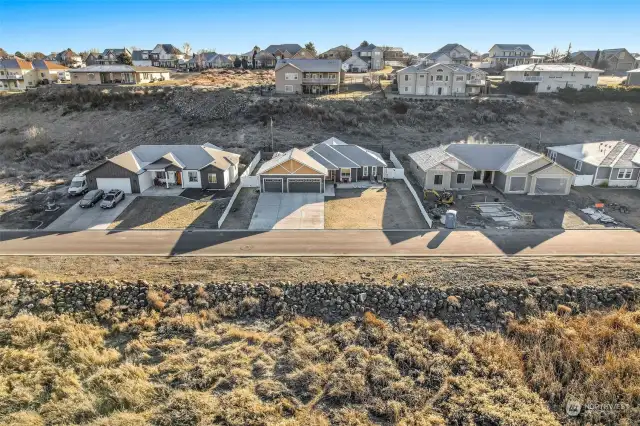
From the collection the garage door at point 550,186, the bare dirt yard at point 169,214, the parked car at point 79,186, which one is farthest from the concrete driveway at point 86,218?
the garage door at point 550,186

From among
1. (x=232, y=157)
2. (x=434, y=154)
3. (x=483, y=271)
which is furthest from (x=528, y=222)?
(x=232, y=157)

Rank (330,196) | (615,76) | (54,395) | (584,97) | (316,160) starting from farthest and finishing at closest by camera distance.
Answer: (615,76) → (584,97) → (316,160) → (330,196) → (54,395)

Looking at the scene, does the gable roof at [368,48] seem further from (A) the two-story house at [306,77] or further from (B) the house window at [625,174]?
(B) the house window at [625,174]

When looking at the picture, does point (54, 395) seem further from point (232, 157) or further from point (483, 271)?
point (232, 157)

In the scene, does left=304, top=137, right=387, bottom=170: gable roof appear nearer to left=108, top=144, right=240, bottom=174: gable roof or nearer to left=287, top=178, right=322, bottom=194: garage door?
left=287, top=178, right=322, bottom=194: garage door

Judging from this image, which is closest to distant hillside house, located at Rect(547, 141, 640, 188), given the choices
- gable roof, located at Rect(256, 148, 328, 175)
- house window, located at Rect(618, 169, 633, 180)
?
house window, located at Rect(618, 169, 633, 180)

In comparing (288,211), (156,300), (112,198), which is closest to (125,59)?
(112,198)
